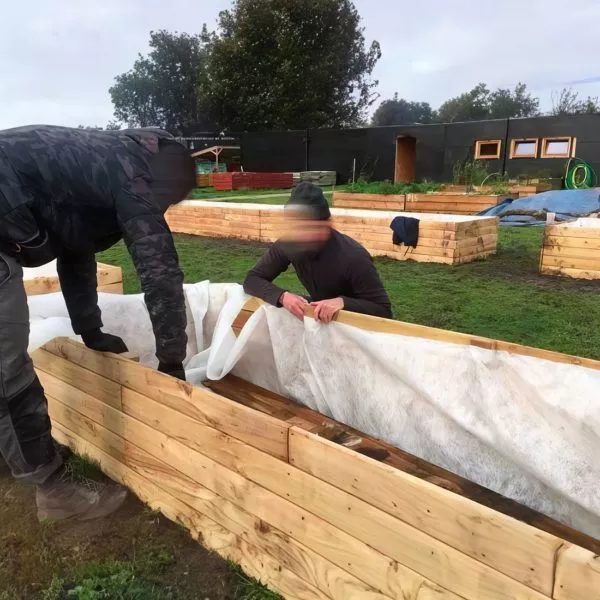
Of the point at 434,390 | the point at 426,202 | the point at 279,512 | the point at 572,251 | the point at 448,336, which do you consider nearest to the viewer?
the point at 279,512

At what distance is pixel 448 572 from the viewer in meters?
1.51

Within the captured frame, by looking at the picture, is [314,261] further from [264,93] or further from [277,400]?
[264,93]

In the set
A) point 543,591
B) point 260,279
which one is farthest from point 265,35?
point 543,591

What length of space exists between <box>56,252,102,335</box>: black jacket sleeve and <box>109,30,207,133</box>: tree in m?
50.2

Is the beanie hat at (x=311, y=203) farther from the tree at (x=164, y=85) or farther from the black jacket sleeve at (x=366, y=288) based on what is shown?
the tree at (x=164, y=85)

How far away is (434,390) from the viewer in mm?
2445

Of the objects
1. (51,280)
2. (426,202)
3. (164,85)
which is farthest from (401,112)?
(51,280)

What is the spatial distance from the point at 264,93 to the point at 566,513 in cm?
3580

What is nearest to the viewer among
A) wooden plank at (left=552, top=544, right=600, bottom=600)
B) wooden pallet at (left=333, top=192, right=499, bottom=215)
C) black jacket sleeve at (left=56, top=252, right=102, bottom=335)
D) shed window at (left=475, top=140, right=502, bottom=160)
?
wooden plank at (left=552, top=544, right=600, bottom=600)

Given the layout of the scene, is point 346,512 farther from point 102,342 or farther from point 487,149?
point 487,149

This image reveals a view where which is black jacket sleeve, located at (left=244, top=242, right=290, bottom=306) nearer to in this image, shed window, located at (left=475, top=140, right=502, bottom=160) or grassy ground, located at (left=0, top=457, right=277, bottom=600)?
grassy ground, located at (left=0, top=457, right=277, bottom=600)

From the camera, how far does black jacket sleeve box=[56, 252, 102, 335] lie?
2914 millimetres

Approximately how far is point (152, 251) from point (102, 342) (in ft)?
2.90

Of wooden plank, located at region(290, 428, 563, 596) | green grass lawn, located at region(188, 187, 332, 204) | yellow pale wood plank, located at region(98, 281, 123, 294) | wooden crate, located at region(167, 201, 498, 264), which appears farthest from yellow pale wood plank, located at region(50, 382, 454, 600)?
green grass lawn, located at region(188, 187, 332, 204)
